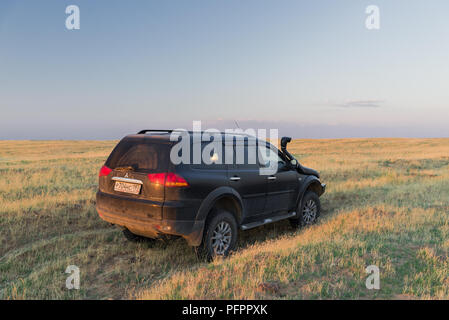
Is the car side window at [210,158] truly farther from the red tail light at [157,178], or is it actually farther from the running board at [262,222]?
the running board at [262,222]

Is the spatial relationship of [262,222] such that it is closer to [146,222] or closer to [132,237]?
[146,222]

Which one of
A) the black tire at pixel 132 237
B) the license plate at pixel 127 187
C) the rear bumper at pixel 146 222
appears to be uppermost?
the license plate at pixel 127 187

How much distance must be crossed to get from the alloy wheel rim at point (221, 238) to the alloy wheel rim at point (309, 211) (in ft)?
7.88

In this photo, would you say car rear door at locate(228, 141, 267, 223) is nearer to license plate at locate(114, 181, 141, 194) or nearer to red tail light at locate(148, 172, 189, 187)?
red tail light at locate(148, 172, 189, 187)

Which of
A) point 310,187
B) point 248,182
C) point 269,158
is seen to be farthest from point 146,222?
point 310,187

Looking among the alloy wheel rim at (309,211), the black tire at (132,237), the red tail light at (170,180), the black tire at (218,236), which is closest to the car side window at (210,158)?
the red tail light at (170,180)

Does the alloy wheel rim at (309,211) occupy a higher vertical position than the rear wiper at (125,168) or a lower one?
lower

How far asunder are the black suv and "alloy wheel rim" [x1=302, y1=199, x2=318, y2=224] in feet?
4.21

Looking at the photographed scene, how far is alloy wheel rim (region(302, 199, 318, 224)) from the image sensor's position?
Answer: 7246 millimetres

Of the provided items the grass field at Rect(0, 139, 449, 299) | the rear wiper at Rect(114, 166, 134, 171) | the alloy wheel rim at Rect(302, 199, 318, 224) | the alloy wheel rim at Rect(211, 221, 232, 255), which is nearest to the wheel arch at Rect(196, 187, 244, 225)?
the alloy wheel rim at Rect(211, 221, 232, 255)

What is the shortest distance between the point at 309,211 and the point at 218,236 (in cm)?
286

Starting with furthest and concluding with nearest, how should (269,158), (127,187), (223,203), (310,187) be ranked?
(310,187) < (269,158) < (223,203) < (127,187)

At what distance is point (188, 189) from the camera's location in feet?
15.6

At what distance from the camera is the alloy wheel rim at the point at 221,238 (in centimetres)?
518
